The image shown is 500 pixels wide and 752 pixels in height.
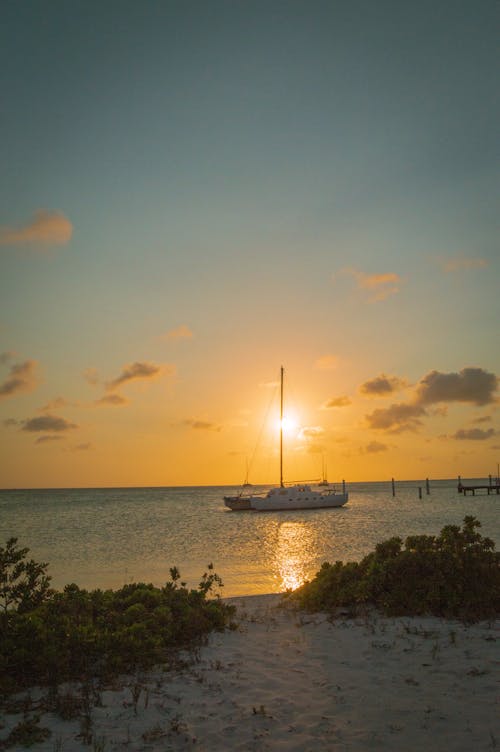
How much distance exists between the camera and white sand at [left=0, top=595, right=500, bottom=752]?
6.24m

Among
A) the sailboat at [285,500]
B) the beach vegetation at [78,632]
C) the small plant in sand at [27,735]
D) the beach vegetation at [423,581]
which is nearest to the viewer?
the small plant in sand at [27,735]

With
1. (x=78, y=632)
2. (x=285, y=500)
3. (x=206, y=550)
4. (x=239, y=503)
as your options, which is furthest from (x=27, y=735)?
(x=239, y=503)

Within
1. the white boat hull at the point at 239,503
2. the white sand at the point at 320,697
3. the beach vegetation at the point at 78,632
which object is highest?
the beach vegetation at the point at 78,632

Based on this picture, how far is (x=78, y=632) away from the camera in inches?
317

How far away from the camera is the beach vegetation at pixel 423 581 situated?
1112 cm

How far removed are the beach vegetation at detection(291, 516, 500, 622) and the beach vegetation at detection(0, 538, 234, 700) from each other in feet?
10.3

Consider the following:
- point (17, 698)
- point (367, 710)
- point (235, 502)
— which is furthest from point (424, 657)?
point (235, 502)

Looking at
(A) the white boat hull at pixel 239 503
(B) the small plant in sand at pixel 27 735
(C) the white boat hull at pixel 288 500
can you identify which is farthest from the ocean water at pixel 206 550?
(A) the white boat hull at pixel 239 503

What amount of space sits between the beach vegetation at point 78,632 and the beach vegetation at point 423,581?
315 cm

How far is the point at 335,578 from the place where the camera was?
41.4ft

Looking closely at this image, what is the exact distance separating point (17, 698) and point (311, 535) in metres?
40.5

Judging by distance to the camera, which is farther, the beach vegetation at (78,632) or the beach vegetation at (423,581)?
the beach vegetation at (423,581)

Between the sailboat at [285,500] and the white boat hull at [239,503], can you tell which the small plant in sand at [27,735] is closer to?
the sailboat at [285,500]

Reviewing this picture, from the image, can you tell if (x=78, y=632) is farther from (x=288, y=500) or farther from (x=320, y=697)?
(x=288, y=500)
